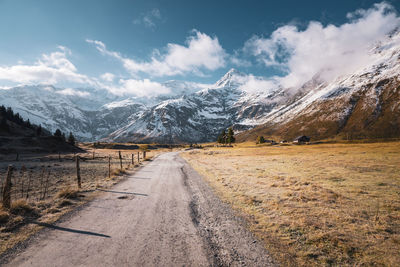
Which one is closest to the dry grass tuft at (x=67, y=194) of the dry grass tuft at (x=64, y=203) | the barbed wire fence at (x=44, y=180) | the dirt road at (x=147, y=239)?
the dry grass tuft at (x=64, y=203)

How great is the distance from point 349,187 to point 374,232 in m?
8.55

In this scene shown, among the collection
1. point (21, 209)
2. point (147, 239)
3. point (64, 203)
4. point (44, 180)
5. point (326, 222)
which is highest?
point (21, 209)

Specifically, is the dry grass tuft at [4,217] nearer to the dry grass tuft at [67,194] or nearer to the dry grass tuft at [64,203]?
the dry grass tuft at [64,203]

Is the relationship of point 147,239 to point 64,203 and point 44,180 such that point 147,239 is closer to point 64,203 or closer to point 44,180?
point 64,203

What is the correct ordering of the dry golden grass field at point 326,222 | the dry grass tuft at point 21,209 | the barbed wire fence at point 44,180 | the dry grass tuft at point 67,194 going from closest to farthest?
the dry golden grass field at point 326,222 → the dry grass tuft at point 21,209 → the dry grass tuft at point 67,194 → the barbed wire fence at point 44,180

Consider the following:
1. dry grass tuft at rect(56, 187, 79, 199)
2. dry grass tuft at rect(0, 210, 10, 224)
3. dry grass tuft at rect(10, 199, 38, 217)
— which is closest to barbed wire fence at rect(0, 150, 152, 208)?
dry grass tuft at rect(10, 199, 38, 217)

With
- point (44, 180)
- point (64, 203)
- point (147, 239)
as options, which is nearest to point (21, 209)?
point (64, 203)

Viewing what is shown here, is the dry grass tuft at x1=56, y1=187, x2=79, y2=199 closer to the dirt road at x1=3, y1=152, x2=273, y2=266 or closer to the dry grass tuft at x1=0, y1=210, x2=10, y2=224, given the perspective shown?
the dirt road at x1=3, y1=152, x2=273, y2=266

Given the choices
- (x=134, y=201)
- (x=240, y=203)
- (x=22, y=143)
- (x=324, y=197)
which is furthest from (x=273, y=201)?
(x=22, y=143)

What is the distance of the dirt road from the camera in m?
5.14

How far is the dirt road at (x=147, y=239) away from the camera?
514 centimetres

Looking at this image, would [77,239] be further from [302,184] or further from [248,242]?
[302,184]

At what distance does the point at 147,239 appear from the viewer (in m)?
6.28

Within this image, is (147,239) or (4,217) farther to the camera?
(4,217)
